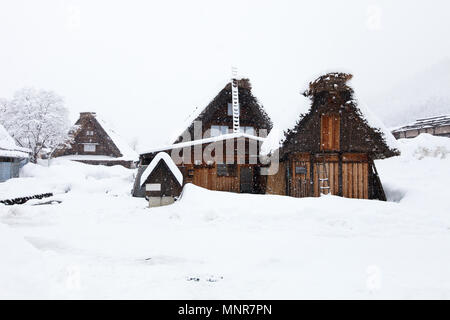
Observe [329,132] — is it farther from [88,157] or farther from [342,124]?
[88,157]

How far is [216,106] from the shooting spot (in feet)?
56.7

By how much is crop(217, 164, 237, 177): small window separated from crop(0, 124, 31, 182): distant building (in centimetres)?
1654

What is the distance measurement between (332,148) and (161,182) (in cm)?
800

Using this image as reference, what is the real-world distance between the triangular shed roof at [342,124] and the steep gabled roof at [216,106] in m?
6.42

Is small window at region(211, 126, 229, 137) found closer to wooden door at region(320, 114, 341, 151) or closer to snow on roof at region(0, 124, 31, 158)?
wooden door at region(320, 114, 341, 151)

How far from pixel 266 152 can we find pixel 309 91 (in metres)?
3.61

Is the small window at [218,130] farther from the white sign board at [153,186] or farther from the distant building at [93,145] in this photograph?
the distant building at [93,145]

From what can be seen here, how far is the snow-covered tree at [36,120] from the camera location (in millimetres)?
28656

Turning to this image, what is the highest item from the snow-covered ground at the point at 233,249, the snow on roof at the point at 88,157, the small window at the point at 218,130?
the small window at the point at 218,130

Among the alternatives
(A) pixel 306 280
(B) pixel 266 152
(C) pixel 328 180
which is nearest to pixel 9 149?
(B) pixel 266 152

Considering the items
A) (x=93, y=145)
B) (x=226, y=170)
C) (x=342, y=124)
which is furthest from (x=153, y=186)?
(x=93, y=145)

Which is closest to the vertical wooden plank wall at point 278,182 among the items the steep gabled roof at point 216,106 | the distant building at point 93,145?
the steep gabled roof at point 216,106

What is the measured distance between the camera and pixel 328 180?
12125 mm
